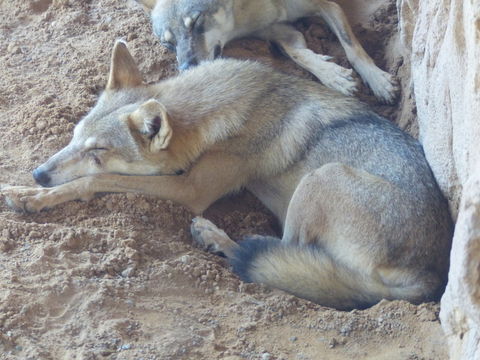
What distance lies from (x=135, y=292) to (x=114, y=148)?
1.28m

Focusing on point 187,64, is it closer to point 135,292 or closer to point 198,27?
point 198,27

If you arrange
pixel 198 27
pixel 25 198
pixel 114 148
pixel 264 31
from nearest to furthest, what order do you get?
pixel 25 198, pixel 114 148, pixel 198 27, pixel 264 31

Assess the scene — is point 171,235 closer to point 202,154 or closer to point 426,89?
point 202,154

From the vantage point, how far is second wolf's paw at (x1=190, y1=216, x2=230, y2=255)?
4535mm

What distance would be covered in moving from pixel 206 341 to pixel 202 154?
168 cm

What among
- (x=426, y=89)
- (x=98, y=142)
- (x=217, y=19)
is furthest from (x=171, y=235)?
(x=217, y=19)

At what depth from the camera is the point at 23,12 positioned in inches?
265

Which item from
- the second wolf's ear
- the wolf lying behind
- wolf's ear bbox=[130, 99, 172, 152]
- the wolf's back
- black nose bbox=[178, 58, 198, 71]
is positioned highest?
the second wolf's ear

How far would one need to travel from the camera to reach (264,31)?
6449mm

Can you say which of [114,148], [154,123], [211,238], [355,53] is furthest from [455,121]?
[355,53]

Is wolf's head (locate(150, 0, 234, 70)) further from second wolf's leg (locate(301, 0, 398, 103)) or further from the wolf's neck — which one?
the wolf's neck

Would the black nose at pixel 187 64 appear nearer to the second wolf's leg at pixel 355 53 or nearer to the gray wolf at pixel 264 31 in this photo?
the gray wolf at pixel 264 31

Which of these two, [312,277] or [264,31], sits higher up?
[264,31]

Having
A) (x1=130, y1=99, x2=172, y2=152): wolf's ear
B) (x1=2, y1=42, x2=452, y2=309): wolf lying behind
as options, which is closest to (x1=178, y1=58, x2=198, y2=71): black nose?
(x1=2, y1=42, x2=452, y2=309): wolf lying behind
